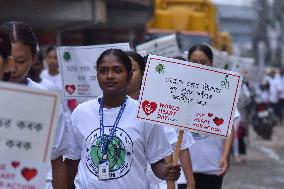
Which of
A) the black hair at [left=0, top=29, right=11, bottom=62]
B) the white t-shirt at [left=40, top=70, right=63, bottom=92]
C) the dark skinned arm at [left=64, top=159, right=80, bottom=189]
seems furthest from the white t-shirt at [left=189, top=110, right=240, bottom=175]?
the black hair at [left=0, top=29, right=11, bottom=62]

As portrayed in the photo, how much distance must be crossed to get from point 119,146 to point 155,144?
0.23 m

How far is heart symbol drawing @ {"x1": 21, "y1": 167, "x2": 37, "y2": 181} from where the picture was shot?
3541 mm

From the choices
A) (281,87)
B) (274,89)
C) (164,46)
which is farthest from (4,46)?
(281,87)

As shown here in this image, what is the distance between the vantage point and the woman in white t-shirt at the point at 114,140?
4.97 metres

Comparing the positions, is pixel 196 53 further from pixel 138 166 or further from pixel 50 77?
pixel 50 77

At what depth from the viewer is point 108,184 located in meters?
4.97

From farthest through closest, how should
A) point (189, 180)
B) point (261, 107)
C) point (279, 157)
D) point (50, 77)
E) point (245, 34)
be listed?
point (245, 34)
point (261, 107)
point (279, 157)
point (50, 77)
point (189, 180)

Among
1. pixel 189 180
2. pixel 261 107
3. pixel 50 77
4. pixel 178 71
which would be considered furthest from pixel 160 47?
pixel 261 107

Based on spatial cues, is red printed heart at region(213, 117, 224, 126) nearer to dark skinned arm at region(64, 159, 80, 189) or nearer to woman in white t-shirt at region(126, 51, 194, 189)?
woman in white t-shirt at region(126, 51, 194, 189)

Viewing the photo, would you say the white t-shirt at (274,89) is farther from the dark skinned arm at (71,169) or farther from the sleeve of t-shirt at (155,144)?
the sleeve of t-shirt at (155,144)

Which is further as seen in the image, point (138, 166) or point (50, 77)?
point (50, 77)

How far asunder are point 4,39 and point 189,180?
280 cm

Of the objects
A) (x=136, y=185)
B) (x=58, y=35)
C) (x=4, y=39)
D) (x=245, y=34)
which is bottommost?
(x=245, y=34)

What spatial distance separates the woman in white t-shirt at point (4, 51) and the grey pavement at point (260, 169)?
8.96 meters
